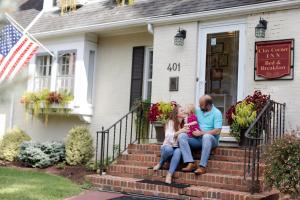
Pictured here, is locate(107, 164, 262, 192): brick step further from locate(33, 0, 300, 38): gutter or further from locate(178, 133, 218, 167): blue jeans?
locate(33, 0, 300, 38): gutter

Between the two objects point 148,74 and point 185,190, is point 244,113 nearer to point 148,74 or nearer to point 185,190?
point 185,190

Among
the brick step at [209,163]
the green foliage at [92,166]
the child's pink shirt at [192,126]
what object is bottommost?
the green foliage at [92,166]

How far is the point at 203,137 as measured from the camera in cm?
749

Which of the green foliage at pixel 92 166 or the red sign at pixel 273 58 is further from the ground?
the red sign at pixel 273 58

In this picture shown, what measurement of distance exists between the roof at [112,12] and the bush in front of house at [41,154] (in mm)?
3085

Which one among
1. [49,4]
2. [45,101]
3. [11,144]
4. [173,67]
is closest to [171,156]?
[173,67]

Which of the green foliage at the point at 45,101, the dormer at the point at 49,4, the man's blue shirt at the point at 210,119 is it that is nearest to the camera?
the man's blue shirt at the point at 210,119

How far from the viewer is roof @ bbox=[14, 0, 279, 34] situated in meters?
9.48

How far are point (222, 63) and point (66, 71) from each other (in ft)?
14.9

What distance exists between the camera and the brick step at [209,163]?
746 cm

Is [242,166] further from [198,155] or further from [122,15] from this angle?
[122,15]

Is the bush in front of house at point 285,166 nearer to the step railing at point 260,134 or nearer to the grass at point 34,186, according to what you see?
the step railing at point 260,134

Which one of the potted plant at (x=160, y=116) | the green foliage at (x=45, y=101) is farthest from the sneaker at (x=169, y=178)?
the green foliage at (x=45, y=101)

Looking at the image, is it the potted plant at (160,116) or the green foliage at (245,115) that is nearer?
the green foliage at (245,115)
